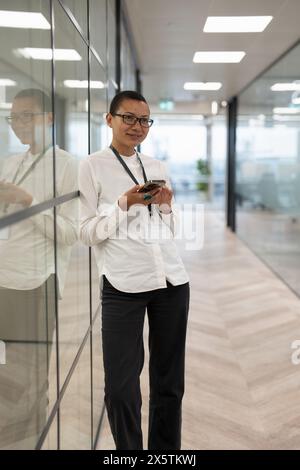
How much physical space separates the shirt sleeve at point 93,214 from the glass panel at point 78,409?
61 cm

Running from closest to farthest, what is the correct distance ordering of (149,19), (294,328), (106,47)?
(106,47)
(294,328)
(149,19)

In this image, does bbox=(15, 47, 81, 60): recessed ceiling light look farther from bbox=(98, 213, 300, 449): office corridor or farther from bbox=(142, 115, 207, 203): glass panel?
bbox=(142, 115, 207, 203): glass panel

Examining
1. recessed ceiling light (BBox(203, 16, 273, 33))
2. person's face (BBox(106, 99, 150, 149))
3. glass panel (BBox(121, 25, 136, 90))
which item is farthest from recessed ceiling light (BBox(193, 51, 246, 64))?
person's face (BBox(106, 99, 150, 149))

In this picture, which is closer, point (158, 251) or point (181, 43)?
point (158, 251)

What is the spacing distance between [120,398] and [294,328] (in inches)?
127

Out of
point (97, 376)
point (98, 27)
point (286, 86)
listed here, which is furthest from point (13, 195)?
point (286, 86)

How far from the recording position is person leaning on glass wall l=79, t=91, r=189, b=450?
2.07m

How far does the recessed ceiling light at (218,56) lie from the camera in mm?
7244

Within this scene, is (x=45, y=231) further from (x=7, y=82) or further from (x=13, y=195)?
(x=7, y=82)

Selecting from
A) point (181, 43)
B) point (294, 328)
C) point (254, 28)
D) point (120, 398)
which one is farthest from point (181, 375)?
point (181, 43)

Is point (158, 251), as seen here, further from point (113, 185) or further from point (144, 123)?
point (144, 123)


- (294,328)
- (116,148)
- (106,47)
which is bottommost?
(294,328)

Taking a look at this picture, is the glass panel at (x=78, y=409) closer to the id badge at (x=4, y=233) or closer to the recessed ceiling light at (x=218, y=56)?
the id badge at (x=4, y=233)
